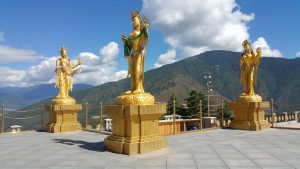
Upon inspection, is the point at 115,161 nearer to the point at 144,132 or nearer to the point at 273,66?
the point at 144,132

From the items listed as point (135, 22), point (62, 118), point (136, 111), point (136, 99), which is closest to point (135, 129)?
point (136, 111)

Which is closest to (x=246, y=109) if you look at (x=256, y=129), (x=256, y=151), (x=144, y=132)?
(x=256, y=129)

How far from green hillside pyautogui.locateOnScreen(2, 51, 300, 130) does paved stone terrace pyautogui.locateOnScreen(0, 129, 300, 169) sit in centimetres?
10358

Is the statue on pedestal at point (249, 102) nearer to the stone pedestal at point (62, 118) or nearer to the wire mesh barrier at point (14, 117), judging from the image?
the stone pedestal at point (62, 118)

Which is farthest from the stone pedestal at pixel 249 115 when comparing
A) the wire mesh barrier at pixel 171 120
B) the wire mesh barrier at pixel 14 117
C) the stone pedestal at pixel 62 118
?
the wire mesh barrier at pixel 14 117

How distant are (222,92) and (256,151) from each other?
5729 inches

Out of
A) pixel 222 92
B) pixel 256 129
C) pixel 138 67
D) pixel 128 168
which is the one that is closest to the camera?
pixel 128 168

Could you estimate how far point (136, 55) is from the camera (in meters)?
8.49

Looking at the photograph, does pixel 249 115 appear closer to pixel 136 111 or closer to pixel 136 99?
pixel 136 99

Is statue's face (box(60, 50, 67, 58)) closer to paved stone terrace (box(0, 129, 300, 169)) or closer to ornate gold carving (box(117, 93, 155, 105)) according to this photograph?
paved stone terrace (box(0, 129, 300, 169))

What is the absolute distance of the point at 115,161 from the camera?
705 cm

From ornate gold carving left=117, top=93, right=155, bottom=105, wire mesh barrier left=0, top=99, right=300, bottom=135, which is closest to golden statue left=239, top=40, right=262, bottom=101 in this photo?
wire mesh barrier left=0, top=99, right=300, bottom=135

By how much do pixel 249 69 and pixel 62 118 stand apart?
8688 mm

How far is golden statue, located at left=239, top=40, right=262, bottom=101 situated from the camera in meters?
13.0
